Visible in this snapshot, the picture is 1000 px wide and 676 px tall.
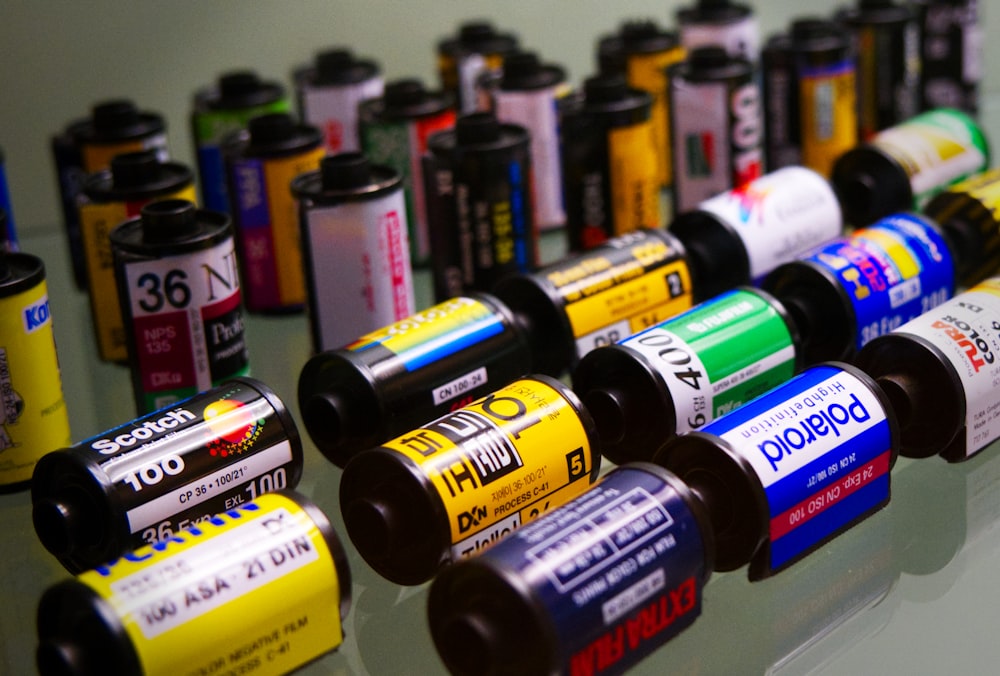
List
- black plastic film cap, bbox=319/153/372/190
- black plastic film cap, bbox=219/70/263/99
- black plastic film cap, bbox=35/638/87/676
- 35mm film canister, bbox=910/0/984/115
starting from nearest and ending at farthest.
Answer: black plastic film cap, bbox=35/638/87/676
black plastic film cap, bbox=319/153/372/190
black plastic film cap, bbox=219/70/263/99
35mm film canister, bbox=910/0/984/115

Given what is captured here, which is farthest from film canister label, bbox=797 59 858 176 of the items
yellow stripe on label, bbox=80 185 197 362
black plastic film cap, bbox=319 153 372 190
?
yellow stripe on label, bbox=80 185 197 362

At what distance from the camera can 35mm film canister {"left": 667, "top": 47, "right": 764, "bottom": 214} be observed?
10.2 feet

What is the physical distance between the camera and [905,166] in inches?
119

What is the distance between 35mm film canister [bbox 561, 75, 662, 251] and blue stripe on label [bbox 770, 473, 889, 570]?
1123 mm

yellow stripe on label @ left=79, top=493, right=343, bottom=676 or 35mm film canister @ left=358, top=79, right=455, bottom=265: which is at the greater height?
35mm film canister @ left=358, top=79, right=455, bottom=265

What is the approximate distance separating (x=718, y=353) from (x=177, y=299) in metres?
0.91

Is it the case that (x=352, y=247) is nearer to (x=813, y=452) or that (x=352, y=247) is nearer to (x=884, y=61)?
(x=813, y=452)

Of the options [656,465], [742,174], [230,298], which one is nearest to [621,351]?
[656,465]

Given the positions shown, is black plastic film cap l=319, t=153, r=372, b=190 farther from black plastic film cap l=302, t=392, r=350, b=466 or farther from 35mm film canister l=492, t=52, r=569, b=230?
35mm film canister l=492, t=52, r=569, b=230

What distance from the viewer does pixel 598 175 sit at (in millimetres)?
2975

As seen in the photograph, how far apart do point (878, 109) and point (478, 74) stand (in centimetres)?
101

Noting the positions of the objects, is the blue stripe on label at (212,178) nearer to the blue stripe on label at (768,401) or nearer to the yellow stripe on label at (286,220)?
the yellow stripe on label at (286,220)

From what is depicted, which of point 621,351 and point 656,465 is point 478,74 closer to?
point 621,351

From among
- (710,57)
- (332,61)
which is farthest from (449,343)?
(332,61)
